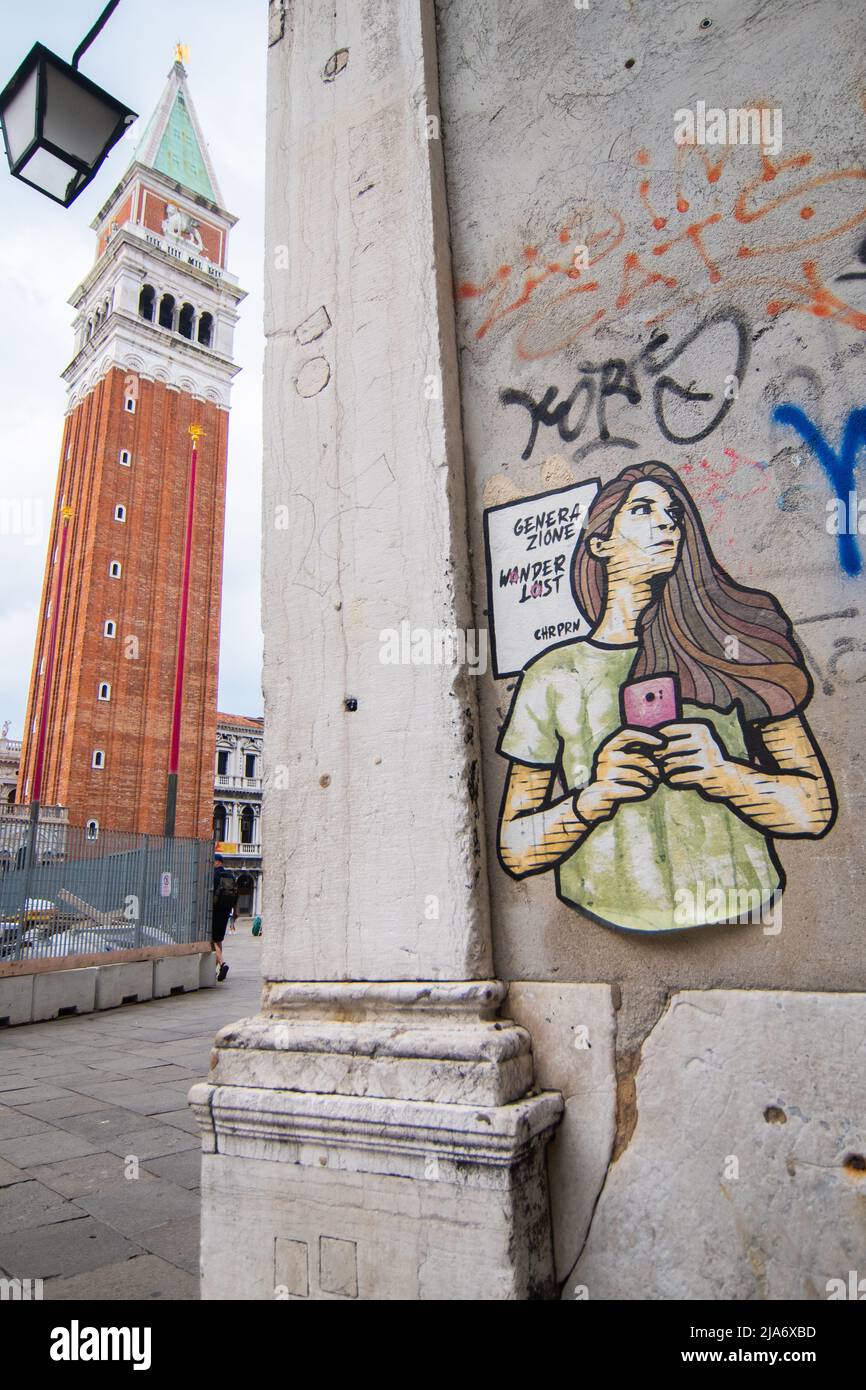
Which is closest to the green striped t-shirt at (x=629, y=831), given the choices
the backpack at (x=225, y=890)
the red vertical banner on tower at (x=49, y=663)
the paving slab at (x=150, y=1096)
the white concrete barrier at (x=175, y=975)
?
the paving slab at (x=150, y=1096)

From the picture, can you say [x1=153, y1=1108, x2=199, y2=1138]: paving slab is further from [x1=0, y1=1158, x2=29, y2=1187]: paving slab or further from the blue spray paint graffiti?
the blue spray paint graffiti

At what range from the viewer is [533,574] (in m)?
1.98

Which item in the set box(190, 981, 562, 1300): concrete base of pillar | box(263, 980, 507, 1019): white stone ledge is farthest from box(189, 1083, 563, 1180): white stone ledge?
box(263, 980, 507, 1019): white stone ledge

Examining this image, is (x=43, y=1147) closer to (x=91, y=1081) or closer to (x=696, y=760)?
(x=91, y=1081)

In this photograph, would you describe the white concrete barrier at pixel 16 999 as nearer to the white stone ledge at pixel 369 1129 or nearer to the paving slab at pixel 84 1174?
the paving slab at pixel 84 1174

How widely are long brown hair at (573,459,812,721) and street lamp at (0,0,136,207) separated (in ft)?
10.6

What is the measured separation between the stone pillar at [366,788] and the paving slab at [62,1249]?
1164 millimetres

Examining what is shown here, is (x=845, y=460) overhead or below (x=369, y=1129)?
overhead

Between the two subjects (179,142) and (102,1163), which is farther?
(179,142)

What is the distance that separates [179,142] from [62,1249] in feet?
153

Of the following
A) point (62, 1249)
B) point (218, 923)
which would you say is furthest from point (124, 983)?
point (62, 1249)

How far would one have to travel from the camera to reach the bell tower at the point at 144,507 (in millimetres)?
31109
